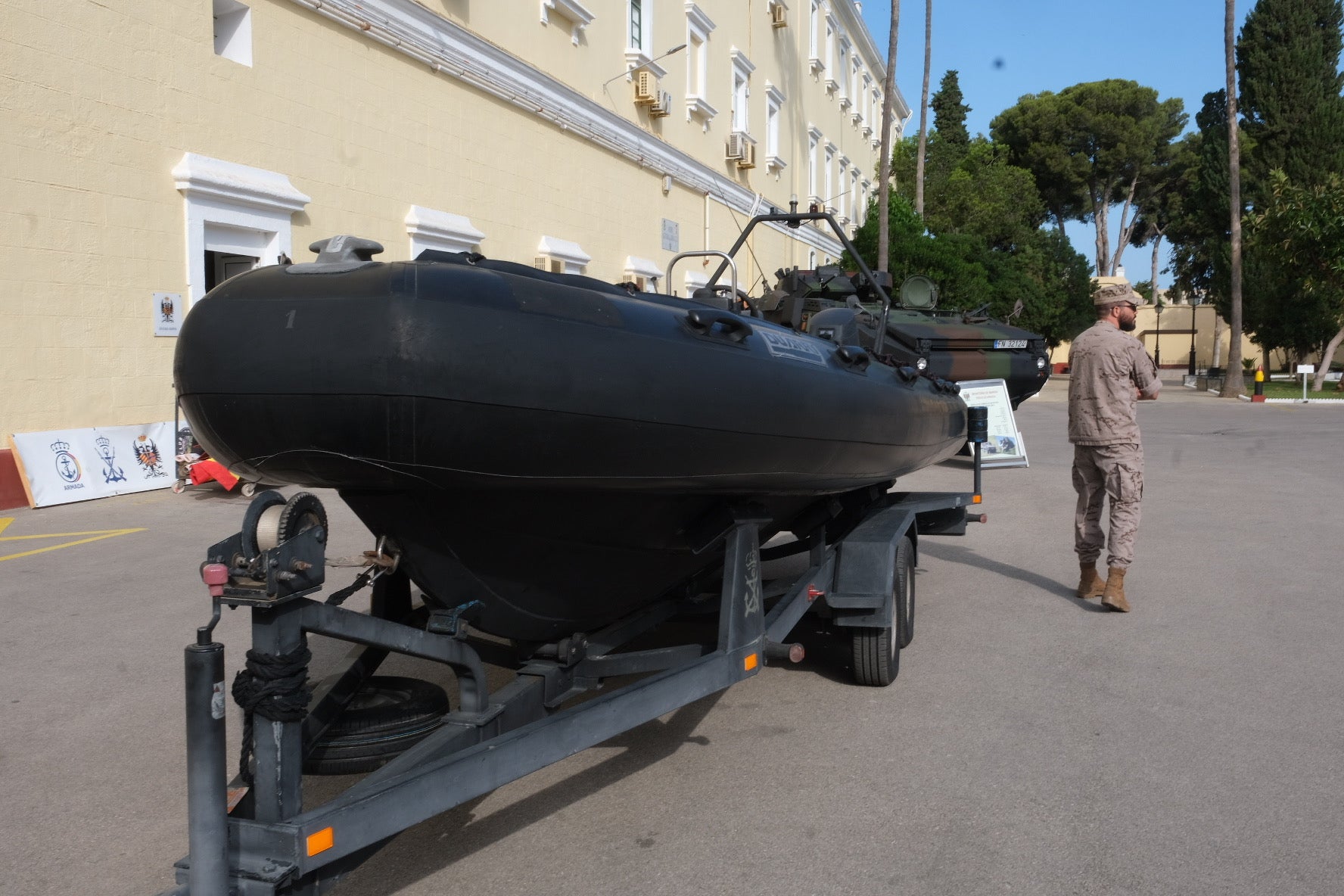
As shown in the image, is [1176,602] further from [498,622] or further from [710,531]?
[498,622]

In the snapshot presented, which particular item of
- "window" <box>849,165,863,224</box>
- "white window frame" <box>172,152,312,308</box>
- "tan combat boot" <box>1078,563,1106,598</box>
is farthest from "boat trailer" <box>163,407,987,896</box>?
"window" <box>849,165,863,224</box>

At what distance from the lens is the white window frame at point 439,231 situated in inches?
508

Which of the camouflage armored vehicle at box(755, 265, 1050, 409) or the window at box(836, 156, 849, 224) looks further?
the window at box(836, 156, 849, 224)

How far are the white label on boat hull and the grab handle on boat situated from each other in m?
0.12

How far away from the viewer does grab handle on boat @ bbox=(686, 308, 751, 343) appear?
3066 millimetres

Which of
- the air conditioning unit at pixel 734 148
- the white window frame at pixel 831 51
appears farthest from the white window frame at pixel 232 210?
the white window frame at pixel 831 51

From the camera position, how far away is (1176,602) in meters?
6.20

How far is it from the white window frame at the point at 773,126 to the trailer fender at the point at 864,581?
78.5ft

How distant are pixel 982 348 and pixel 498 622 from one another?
10.8m

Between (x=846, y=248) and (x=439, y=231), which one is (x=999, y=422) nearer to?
(x=439, y=231)

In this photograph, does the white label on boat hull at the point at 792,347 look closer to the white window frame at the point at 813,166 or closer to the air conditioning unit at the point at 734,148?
the air conditioning unit at the point at 734,148

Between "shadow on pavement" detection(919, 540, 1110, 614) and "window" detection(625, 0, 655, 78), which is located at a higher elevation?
"window" detection(625, 0, 655, 78)

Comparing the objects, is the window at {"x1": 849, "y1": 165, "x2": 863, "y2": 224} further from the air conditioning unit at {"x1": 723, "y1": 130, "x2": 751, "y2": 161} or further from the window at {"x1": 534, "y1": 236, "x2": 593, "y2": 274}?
the window at {"x1": 534, "y1": 236, "x2": 593, "y2": 274}

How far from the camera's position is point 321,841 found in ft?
7.37
